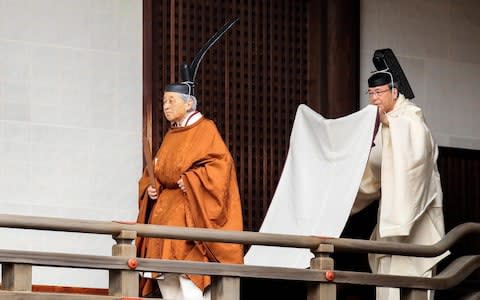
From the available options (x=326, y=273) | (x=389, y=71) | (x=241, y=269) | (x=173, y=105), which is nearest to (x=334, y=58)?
(x=389, y=71)

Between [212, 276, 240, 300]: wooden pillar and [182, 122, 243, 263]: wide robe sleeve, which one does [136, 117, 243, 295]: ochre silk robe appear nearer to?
[182, 122, 243, 263]: wide robe sleeve

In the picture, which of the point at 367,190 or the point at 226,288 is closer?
the point at 226,288

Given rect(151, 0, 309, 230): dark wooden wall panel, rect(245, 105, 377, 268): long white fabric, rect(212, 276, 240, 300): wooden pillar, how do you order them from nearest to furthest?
rect(212, 276, 240, 300): wooden pillar, rect(245, 105, 377, 268): long white fabric, rect(151, 0, 309, 230): dark wooden wall panel

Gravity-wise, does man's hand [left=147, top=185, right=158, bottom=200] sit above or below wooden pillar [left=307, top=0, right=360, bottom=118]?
below

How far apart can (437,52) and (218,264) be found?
385cm

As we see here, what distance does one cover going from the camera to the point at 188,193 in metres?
11.6

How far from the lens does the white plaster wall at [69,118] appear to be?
40.6 ft

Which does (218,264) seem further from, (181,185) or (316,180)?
(316,180)

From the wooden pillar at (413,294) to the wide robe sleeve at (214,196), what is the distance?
1078mm

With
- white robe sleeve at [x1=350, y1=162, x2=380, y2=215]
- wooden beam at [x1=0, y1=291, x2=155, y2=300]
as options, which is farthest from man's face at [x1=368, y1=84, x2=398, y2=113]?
wooden beam at [x1=0, y1=291, x2=155, y2=300]

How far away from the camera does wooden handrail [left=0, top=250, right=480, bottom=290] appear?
10.4 metres

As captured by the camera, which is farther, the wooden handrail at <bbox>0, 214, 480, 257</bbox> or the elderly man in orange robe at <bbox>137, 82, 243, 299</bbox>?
the elderly man in orange robe at <bbox>137, 82, 243, 299</bbox>

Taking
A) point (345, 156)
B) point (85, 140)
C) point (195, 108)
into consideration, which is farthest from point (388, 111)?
point (85, 140)

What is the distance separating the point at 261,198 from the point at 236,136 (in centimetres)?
50
